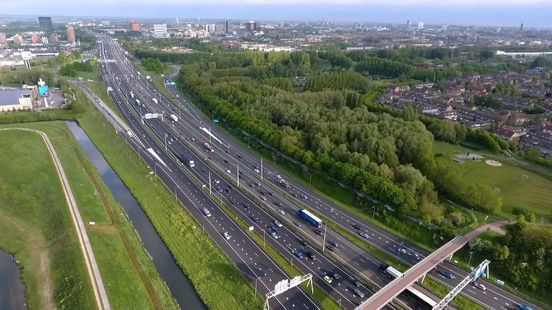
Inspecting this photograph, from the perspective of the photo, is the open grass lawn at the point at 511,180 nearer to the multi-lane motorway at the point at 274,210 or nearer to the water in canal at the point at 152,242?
the multi-lane motorway at the point at 274,210

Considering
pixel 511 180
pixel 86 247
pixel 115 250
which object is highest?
pixel 511 180

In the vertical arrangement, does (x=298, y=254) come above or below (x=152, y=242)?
above

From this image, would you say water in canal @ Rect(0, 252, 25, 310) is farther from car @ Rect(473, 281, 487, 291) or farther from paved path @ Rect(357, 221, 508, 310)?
car @ Rect(473, 281, 487, 291)

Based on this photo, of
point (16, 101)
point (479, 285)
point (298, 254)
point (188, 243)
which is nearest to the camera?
point (479, 285)

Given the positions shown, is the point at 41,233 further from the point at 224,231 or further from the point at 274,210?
the point at 274,210

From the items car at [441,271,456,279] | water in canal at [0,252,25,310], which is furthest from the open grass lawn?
water in canal at [0,252,25,310]

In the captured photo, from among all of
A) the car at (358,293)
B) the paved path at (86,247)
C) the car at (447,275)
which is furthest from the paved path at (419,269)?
the paved path at (86,247)

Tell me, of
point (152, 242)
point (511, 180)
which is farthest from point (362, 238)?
point (511, 180)

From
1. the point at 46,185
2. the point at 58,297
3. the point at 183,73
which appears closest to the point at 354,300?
the point at 58,297
